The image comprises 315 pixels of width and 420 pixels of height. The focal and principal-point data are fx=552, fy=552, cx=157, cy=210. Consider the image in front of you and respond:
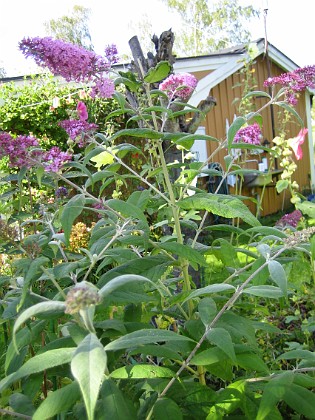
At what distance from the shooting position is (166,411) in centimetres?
108

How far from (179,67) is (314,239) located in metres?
8.97

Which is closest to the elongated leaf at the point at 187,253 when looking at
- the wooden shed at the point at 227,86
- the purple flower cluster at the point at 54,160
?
the purple flower cluster at the point at 54,160

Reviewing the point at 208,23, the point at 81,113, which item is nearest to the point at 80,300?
the point at 81,113

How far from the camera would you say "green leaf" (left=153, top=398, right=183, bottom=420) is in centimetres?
107

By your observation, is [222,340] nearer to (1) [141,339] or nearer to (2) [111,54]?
(1) [141,339]

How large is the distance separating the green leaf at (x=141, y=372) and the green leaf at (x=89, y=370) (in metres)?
0.27

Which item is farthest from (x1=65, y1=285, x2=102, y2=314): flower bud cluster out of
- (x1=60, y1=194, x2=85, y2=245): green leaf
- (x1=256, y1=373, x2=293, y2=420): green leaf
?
(x1=60, y1=194, x2=85, y2=245): green leaf

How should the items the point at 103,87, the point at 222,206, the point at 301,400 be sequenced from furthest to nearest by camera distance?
the point at 103,87 < the point at 222,206 < the point at 301,400

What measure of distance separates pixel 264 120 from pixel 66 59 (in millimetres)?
11464

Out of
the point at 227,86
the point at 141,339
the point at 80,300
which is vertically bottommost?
the point at 141,339

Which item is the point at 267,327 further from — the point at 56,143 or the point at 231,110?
the point at 231,110

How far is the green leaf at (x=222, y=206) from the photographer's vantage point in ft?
4.77

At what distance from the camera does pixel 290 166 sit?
A: 3.47 m

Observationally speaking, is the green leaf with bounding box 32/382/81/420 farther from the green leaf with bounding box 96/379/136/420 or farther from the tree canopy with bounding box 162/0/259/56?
the tree canopy with bounding box 162/0/259/56
